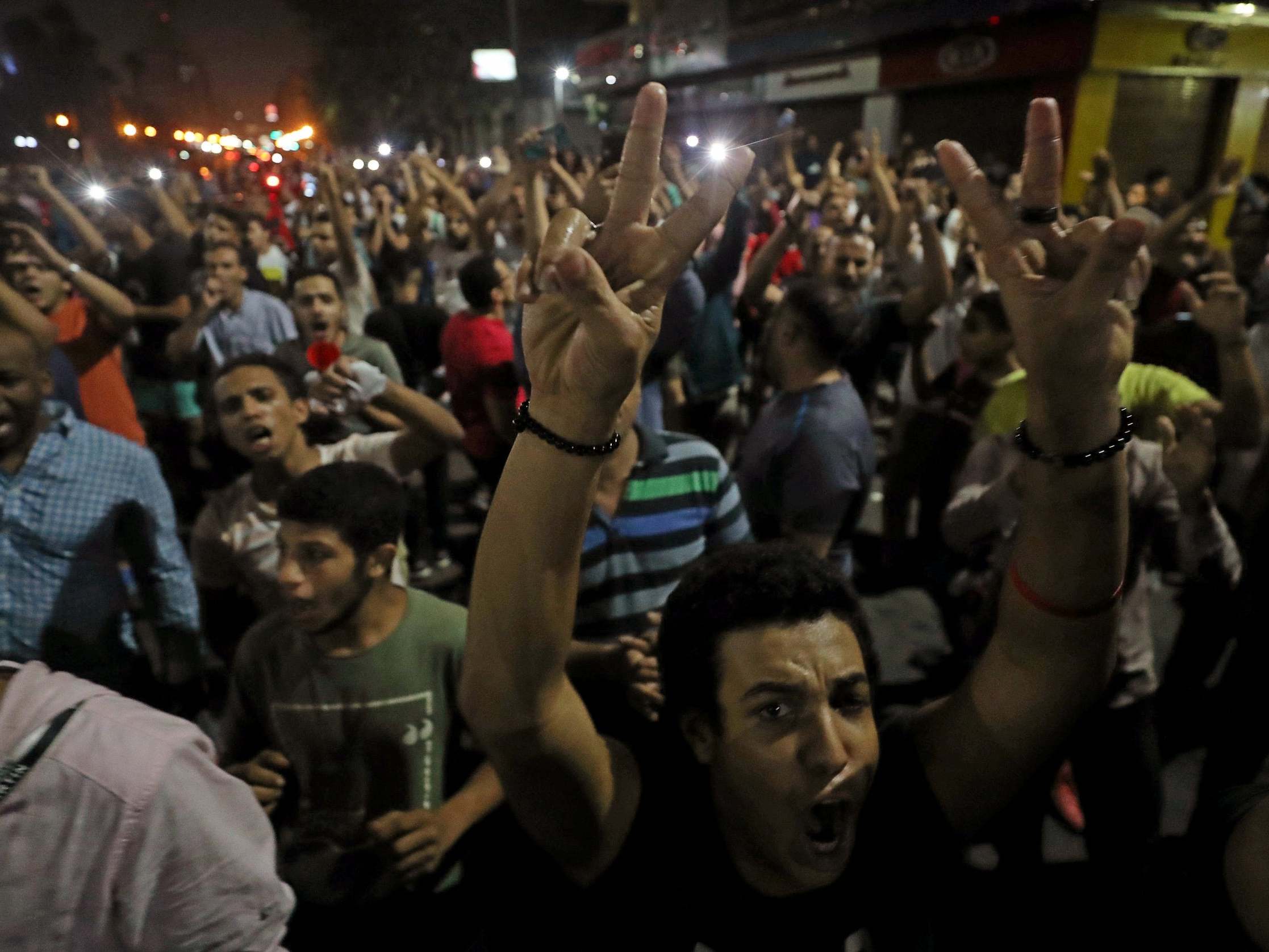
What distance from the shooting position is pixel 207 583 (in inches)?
106

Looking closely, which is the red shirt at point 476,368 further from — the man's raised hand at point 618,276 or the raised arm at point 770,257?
the man's raised hand at point 618,276

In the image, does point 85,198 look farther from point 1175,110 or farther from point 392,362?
point 1175,110

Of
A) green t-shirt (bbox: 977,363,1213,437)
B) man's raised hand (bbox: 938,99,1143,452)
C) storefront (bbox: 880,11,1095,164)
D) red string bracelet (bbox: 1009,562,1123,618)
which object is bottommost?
green t-shirt (bbox: 977,363,1213,437)

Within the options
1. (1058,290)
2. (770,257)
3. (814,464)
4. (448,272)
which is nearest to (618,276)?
(1058,290)

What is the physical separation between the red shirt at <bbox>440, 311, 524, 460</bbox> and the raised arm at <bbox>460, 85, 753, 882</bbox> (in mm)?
2948

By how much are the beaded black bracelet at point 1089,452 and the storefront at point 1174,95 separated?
1727cm

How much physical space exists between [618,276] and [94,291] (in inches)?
162

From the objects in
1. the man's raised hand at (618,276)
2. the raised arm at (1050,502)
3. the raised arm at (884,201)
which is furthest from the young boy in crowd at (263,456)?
the raised arm at (884,201)

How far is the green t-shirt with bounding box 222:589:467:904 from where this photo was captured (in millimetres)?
1915

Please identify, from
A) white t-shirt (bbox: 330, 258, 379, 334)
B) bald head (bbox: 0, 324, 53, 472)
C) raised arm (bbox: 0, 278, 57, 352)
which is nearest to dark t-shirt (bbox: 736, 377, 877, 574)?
bald head (bbox: 0, 324, 53, 472)

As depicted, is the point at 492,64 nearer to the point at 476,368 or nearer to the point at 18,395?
the point at 476,368

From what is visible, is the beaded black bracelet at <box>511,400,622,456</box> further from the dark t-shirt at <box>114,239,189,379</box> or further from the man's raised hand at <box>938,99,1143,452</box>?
the dark t-shirt at <box>114,239,189,379</box>

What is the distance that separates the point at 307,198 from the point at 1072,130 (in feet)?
45.3

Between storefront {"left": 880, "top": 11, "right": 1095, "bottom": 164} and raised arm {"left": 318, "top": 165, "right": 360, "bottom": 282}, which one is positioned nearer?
raised arm {"left": 318, "top": 165, "right": 360, "bottom": 282}
